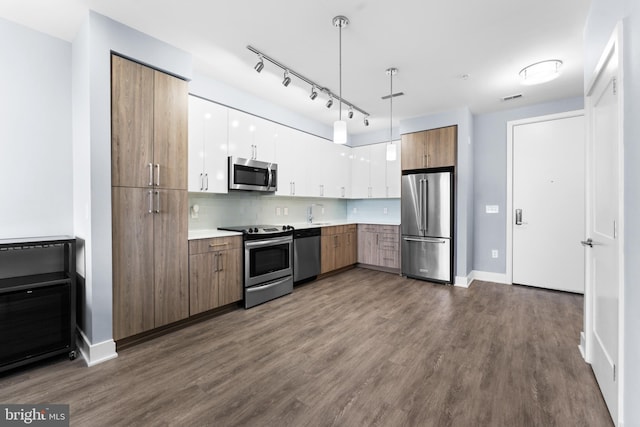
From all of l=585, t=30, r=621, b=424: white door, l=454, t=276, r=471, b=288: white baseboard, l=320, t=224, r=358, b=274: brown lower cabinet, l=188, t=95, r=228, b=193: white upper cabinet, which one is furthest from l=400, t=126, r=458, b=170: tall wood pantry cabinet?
l=188, t=95, r=228, b=193: white upper cabinet

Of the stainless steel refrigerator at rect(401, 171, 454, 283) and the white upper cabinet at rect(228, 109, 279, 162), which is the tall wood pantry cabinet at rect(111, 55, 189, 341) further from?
the stainless steel refrigerator at rect(401, 171, 454, 283)

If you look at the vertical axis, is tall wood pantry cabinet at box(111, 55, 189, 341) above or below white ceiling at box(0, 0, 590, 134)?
below

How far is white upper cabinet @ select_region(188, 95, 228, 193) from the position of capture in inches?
122

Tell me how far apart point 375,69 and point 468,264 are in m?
3.25

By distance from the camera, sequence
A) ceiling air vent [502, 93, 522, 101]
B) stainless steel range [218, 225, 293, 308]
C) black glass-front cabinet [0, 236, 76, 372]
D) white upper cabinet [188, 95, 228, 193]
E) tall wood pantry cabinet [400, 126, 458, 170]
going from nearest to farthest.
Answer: black glass-front cabinet [0, 236, 76, 372], white upper cabinet [188, 95, 228, 193], stainless steel range [218, 225, 293, 308], ceiling air vent [502, 93, 522, 101], tall wood pantry cabinet [400, 126, 458, 170]

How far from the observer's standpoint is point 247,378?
6.61ft

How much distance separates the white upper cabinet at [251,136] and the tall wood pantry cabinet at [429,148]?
226cm

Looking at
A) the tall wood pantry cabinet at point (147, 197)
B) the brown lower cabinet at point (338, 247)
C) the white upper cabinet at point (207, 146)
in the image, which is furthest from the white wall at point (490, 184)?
the tall wood pantry cabinet at point (147, 197)

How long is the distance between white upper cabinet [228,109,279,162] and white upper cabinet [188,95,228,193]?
12 cm

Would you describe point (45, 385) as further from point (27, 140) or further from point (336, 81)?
point (336, 81)

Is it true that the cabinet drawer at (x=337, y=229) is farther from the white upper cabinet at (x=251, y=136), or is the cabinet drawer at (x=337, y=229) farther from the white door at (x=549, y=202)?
the white door at (x=549, y=202)

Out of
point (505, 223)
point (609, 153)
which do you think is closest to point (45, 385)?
point (609, 153)

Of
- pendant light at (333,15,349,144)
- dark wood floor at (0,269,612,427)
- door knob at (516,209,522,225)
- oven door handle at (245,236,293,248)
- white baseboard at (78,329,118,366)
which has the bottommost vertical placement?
dark wood floor at (0,269,612,427)

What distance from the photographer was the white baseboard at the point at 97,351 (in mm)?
2186
